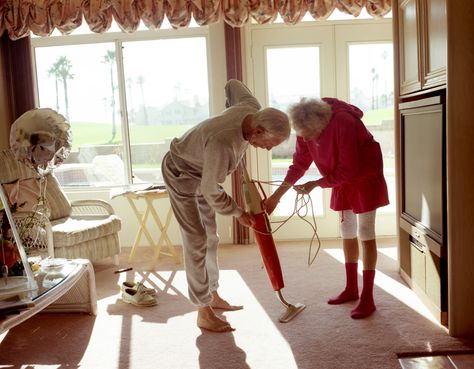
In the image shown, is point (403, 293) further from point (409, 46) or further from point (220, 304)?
point (409, 46)

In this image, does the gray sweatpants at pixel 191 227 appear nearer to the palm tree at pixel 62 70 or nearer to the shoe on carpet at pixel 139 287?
the shoe on carpet at pixel 139 287

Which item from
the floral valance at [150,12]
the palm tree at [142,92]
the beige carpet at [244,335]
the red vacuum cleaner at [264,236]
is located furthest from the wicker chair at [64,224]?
the red vacuum cleaner at [264,236]

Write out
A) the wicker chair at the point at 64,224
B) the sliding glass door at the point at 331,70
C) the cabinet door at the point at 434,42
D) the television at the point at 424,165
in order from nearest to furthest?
the cabinet door at the point at 434,42 → the television at the point at 424,165 → the wicker chair at the point at 64,224 → the sliding glass door at the point at 331,70

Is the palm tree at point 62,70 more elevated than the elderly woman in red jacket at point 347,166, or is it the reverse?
the palm tree at point 62,70

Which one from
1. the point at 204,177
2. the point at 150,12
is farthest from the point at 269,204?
the point at 150,12

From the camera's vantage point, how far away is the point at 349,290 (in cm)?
318

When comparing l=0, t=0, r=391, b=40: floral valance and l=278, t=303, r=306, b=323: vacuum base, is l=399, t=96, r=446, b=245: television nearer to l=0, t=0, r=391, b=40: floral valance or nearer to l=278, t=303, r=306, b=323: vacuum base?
l=278, t=303, r=306, b=323: vacuum base

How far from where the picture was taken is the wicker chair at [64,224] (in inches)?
144

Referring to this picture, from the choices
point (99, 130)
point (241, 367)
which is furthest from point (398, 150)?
point (99, 130)

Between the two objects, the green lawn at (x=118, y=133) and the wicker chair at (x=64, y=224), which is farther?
the green lawn at (x=118, y=133)

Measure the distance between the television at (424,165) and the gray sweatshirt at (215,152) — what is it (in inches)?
38.1

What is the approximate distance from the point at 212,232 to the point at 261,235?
0.30 m

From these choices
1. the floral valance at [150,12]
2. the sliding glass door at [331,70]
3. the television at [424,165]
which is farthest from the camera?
the sliding glass door at [331,70]

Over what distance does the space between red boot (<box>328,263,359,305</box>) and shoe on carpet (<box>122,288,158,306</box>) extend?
1.12 meters
